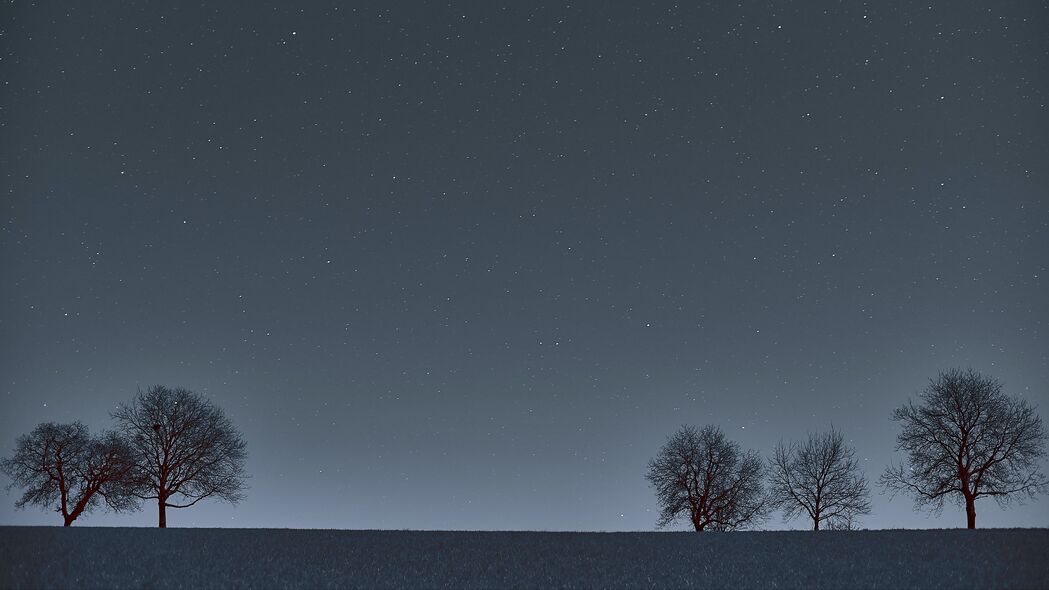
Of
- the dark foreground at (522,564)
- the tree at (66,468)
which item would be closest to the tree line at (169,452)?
the tree at (66,468)

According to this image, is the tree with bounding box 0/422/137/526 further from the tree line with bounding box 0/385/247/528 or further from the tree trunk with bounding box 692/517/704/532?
the tree trunk with bounding box 692/517/704/532

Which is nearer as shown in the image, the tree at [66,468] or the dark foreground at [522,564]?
the dark foreground at [522,564]

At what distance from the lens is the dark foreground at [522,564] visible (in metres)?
13.3

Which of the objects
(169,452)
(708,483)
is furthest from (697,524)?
(169,452)

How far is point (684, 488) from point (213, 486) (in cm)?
3099

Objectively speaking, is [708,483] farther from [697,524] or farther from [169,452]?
[169,452]

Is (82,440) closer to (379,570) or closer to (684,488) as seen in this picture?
(684,488)

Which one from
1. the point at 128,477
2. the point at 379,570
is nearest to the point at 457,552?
the point at 379,570

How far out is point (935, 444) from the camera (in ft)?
157

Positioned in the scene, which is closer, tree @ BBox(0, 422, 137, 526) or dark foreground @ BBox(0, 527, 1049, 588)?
dark foreground @ BBox(0, 527, 1049, 588)

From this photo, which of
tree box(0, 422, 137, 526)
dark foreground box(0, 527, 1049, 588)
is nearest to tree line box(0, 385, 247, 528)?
tree box(0, 422, 137, 526)

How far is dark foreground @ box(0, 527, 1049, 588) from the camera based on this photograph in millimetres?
13320

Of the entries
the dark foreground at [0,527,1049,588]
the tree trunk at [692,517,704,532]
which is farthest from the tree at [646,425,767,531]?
the dark foreground at [0,527,1049,588]

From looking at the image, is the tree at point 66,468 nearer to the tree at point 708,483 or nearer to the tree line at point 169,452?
the tree line at point 169,452
